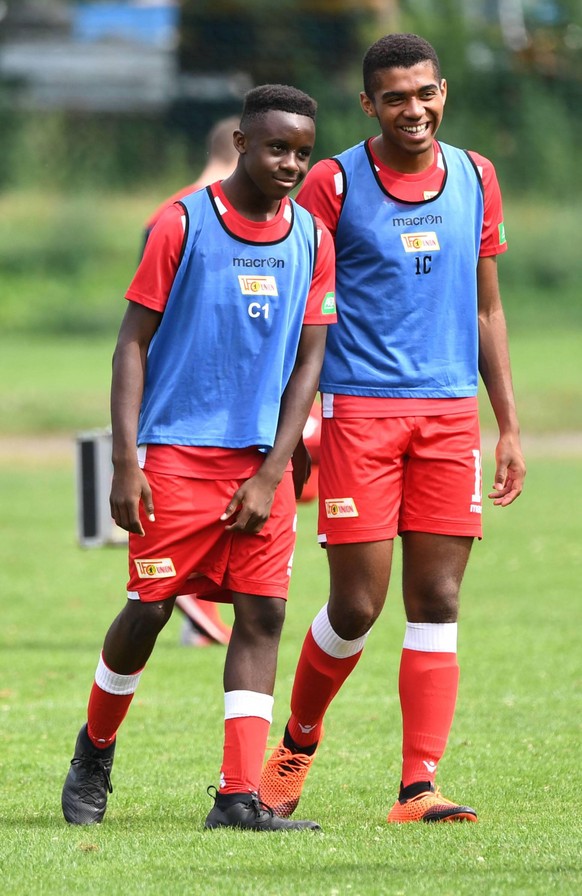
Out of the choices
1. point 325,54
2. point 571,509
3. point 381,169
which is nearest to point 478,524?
point 381,169

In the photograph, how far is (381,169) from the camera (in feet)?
16.7

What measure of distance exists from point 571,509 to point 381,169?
1059 centimetres

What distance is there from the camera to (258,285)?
476cm

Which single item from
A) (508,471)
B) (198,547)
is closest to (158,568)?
(198,547)

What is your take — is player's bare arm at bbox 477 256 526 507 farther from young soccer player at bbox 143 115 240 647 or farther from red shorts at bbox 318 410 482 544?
young soccer player at bbox 143 115 240 647

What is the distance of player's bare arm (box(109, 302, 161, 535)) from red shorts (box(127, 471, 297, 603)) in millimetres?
63

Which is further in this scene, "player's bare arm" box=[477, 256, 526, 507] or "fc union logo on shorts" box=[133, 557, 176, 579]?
"player's bare arm" box=[477, 256, 526, 507]

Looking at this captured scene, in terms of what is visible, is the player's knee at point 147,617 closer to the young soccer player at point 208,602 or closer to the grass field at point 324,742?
the grass field at point 324,742

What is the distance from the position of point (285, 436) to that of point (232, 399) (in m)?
0.19

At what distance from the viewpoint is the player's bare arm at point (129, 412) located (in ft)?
15.4

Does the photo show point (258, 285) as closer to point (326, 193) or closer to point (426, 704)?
point (326, 193)

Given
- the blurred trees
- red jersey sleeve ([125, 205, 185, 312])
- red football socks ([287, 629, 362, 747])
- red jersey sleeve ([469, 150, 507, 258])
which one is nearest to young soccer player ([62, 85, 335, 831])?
red jersey sleeve ([125, 205, 185, 312])

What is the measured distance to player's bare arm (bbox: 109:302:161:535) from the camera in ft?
15.4

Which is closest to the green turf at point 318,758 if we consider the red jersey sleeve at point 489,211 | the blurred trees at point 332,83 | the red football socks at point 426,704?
the red football socks at point 426,704
